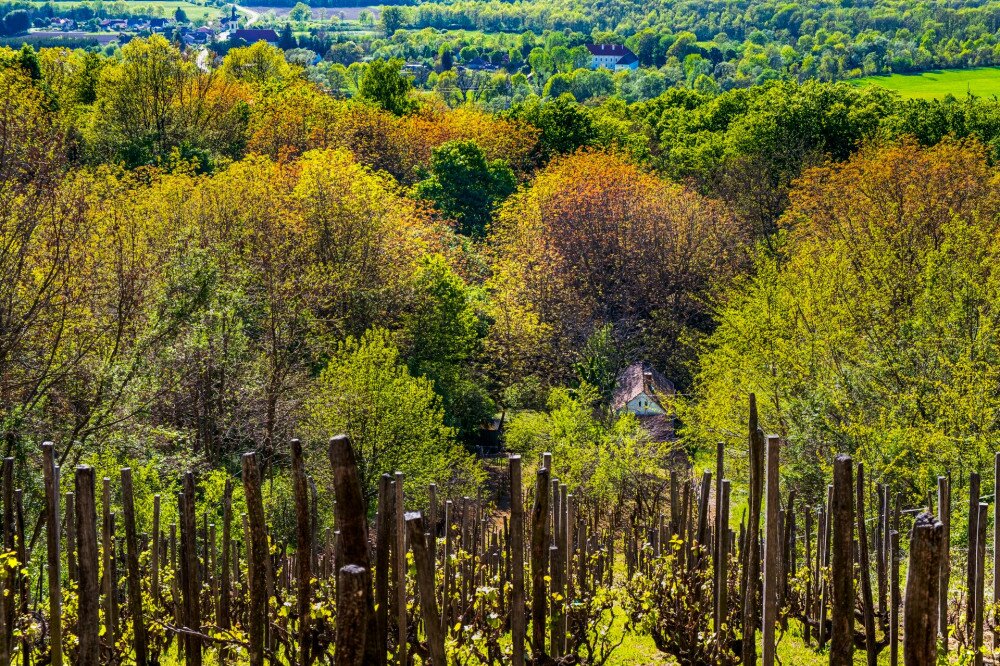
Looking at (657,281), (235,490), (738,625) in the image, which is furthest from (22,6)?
(738,625)

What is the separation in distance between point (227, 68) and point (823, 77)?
62358mm

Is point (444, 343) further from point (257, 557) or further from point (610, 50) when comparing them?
point (610, 50)

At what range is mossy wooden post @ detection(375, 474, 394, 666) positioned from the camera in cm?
428

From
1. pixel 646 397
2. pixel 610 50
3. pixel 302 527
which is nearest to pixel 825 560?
pixel 302 527

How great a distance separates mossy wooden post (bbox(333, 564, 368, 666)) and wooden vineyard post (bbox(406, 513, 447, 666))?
694 millimetres

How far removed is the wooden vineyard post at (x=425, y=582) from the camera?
409 cm

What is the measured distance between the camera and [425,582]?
438 cm

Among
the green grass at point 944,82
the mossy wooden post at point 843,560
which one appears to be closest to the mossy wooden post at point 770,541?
the mossy wooden post at point 843,560

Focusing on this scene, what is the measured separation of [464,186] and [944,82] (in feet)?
212

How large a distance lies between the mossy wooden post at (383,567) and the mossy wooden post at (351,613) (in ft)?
2.42

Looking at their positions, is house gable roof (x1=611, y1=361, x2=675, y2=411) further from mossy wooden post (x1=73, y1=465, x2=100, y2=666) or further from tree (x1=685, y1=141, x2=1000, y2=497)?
mossy wooden post (x1=73, y1=465, x2=100, y2=666)

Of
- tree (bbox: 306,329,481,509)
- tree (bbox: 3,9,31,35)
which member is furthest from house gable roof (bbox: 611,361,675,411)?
tree (bbox: 3,9,31,35)

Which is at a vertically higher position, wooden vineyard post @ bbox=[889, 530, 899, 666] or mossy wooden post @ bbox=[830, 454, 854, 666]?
mossy wooden post @ bbox=[830, 454, 854, 666]

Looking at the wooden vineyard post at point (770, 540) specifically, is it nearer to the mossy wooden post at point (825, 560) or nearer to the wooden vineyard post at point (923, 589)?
the wooden vineyard post at point (923, 589)
